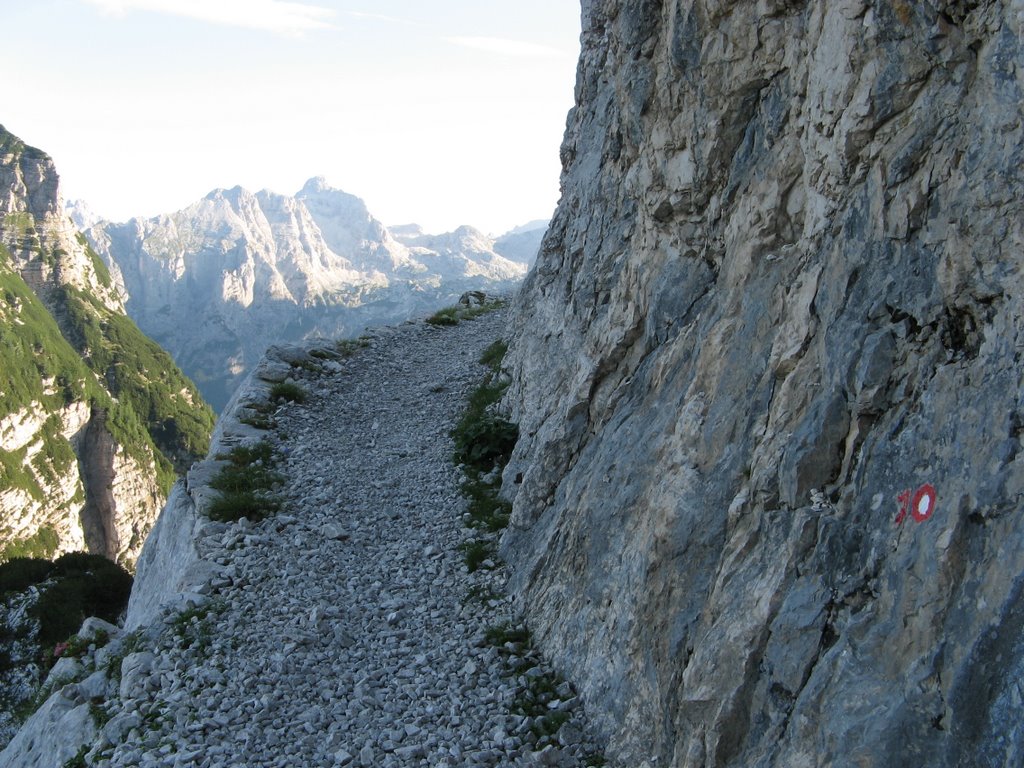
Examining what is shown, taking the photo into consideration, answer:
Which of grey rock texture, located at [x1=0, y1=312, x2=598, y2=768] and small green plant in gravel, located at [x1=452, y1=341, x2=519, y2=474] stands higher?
small green plant in gravel, located at [x1=452, y1=341, x2=519, y2=474]

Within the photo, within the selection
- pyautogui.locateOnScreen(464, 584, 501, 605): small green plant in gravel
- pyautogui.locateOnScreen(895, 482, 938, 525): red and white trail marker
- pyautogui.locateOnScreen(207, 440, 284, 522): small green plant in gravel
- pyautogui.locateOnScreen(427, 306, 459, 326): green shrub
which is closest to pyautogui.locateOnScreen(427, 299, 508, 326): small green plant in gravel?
pyautogui.locateOnScreen(427, 306, 459, 326): green shrub

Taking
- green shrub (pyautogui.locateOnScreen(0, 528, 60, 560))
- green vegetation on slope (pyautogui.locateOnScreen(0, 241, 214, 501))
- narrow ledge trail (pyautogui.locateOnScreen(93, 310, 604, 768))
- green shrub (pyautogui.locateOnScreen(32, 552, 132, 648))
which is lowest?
green shrub (pyautogui.locateOnScreen(0, 528, 60, 560))

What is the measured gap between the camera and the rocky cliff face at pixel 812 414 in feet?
19.9

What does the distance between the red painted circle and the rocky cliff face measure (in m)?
0.03

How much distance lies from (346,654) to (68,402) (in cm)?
15587

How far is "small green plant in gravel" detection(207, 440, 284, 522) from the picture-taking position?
19.1 m

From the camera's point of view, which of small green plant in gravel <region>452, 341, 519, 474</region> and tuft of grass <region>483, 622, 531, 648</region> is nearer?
tuft of grass <region>483, 622, 531, 648</region>

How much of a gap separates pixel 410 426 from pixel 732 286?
1663 centimetres

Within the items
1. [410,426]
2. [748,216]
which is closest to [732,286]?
[748,216]

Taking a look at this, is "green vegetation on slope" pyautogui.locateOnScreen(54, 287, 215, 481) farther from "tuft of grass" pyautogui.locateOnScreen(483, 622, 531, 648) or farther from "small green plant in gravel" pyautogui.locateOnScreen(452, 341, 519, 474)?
"tuft of grass" pyautogui.locateOnScreen(483, 622, 531, 648)

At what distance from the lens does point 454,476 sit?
835 inches

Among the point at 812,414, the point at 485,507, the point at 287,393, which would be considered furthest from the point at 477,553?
the point at 287,393

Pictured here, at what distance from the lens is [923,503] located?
649 cm

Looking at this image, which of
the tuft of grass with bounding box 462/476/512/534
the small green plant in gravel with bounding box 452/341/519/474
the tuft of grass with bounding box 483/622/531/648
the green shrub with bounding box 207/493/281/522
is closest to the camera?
the tuft of grass with bounding box 483/622/531/648
